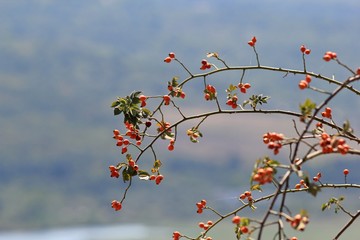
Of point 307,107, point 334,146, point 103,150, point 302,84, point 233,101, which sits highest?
point 103,150

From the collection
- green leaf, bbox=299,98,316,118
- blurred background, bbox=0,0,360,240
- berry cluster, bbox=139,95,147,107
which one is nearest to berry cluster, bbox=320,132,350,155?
green leaf, bbox=299,98,316,118

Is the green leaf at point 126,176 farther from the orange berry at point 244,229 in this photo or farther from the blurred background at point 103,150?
the blurred background at point 103,150

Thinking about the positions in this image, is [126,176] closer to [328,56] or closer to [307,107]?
[328,56]

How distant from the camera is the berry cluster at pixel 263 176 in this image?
2037 millimetres

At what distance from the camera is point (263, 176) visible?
2.04 m

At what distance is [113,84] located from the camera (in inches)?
7234

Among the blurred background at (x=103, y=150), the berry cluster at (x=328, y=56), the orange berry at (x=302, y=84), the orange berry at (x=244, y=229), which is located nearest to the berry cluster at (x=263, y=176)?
the orange berry at (x=244, y=229)

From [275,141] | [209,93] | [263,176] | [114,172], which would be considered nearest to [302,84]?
[275,141]

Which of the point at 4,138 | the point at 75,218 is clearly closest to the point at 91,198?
the point at 75,218

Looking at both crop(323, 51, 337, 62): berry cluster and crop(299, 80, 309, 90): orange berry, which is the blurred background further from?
crop(299, 80, 309, 90): orange berry

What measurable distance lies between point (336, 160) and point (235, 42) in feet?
196

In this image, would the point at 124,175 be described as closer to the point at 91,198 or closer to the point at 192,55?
the point at 91,198

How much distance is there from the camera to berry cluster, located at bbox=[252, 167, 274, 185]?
2.04 meters

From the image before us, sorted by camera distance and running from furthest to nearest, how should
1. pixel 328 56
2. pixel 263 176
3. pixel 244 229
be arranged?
pixel 328 56, pixel 244 229, pixel 263 176
